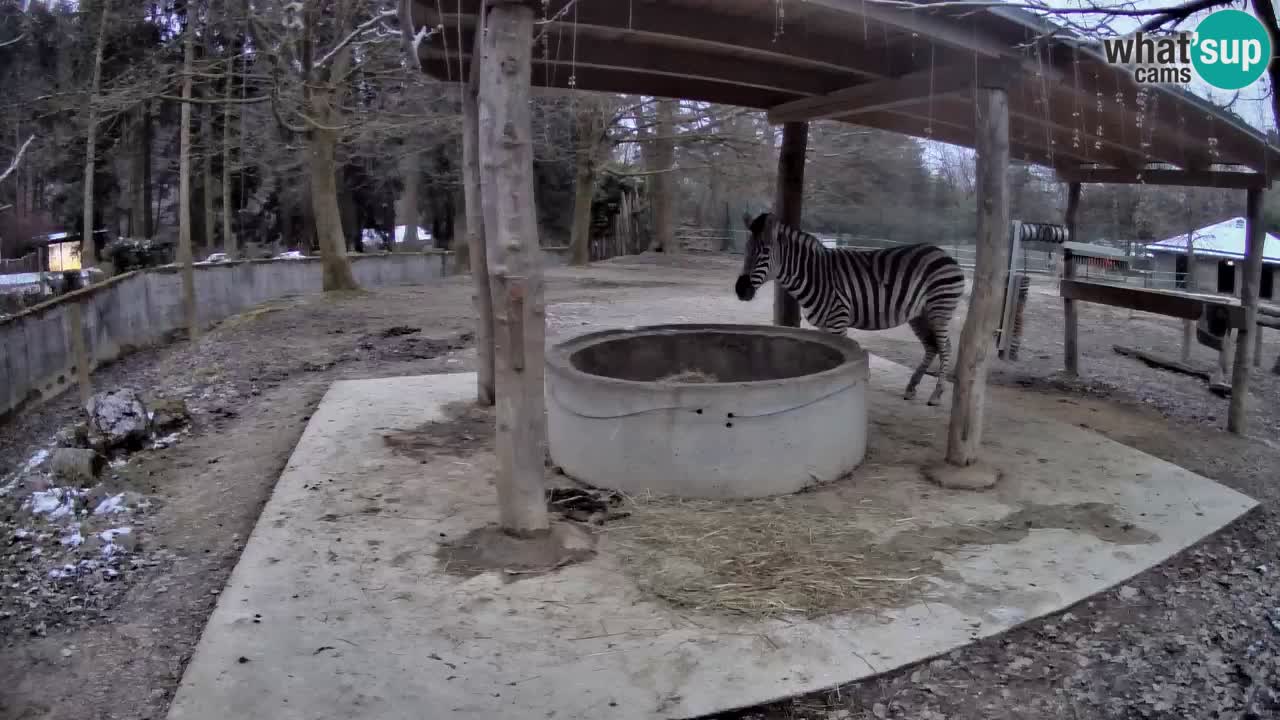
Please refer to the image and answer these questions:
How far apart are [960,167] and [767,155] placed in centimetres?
1100

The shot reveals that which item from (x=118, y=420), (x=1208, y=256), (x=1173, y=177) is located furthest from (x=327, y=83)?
(x=1208, y=256)

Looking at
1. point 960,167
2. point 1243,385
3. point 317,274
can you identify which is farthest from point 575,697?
point 317,274

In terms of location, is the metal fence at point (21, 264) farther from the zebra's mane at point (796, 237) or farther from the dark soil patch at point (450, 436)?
the zebra's mane at point (796, 237)

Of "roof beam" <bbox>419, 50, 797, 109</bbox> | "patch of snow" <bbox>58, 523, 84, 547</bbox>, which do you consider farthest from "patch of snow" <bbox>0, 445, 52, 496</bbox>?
"roof beam" <bbox>419, 50, 797, 109</bbox>

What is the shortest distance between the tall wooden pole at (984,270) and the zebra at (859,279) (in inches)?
81.3

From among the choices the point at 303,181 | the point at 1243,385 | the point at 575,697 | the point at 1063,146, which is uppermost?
the point at 303,181

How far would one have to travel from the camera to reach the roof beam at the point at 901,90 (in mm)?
5375

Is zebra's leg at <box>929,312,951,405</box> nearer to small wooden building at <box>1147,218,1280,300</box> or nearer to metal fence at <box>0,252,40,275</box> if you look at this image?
small wooden building at <box>1147,218,1280,300</box>

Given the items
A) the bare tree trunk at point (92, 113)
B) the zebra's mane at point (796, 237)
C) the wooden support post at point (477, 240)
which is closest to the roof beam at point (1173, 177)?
the zebra's mane at point (796, 237)

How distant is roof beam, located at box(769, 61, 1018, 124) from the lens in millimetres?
5375

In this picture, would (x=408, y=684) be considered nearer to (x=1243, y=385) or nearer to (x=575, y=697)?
(x=575, y=697)

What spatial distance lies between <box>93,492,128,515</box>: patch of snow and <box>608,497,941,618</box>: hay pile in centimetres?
326

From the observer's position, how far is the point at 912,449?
20.4 ft

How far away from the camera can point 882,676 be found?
3.23 meters
